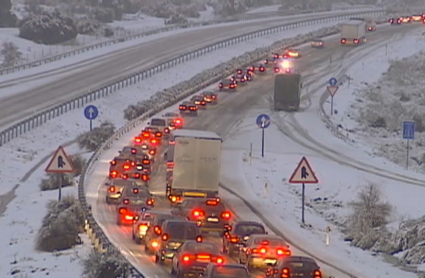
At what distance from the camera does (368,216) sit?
130 feet

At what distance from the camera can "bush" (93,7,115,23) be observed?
135m

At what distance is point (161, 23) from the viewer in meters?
140

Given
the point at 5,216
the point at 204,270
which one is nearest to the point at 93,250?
the point at 204,270

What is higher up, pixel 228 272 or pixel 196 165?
pixel 228 272

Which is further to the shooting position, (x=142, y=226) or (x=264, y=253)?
(x=142, y=226)

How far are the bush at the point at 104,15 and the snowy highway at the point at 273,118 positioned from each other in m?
34.0

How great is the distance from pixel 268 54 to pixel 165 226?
227 ft

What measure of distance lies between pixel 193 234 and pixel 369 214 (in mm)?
10066

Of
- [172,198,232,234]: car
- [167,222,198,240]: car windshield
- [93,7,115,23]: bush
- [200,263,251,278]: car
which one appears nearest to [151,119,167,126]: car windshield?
[172,198,232,234]: car

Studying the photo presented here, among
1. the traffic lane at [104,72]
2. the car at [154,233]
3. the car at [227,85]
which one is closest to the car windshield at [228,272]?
the car at [154,233]

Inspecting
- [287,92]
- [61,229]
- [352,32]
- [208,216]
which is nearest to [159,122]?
[287,92]

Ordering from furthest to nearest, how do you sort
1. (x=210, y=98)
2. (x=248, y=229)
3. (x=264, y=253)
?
(x=210, y=98), (x=248, y=229), (x=264, y=253)

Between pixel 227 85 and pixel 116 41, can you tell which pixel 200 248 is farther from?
pixel 116 41

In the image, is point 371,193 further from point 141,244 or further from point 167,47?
point 167,47
